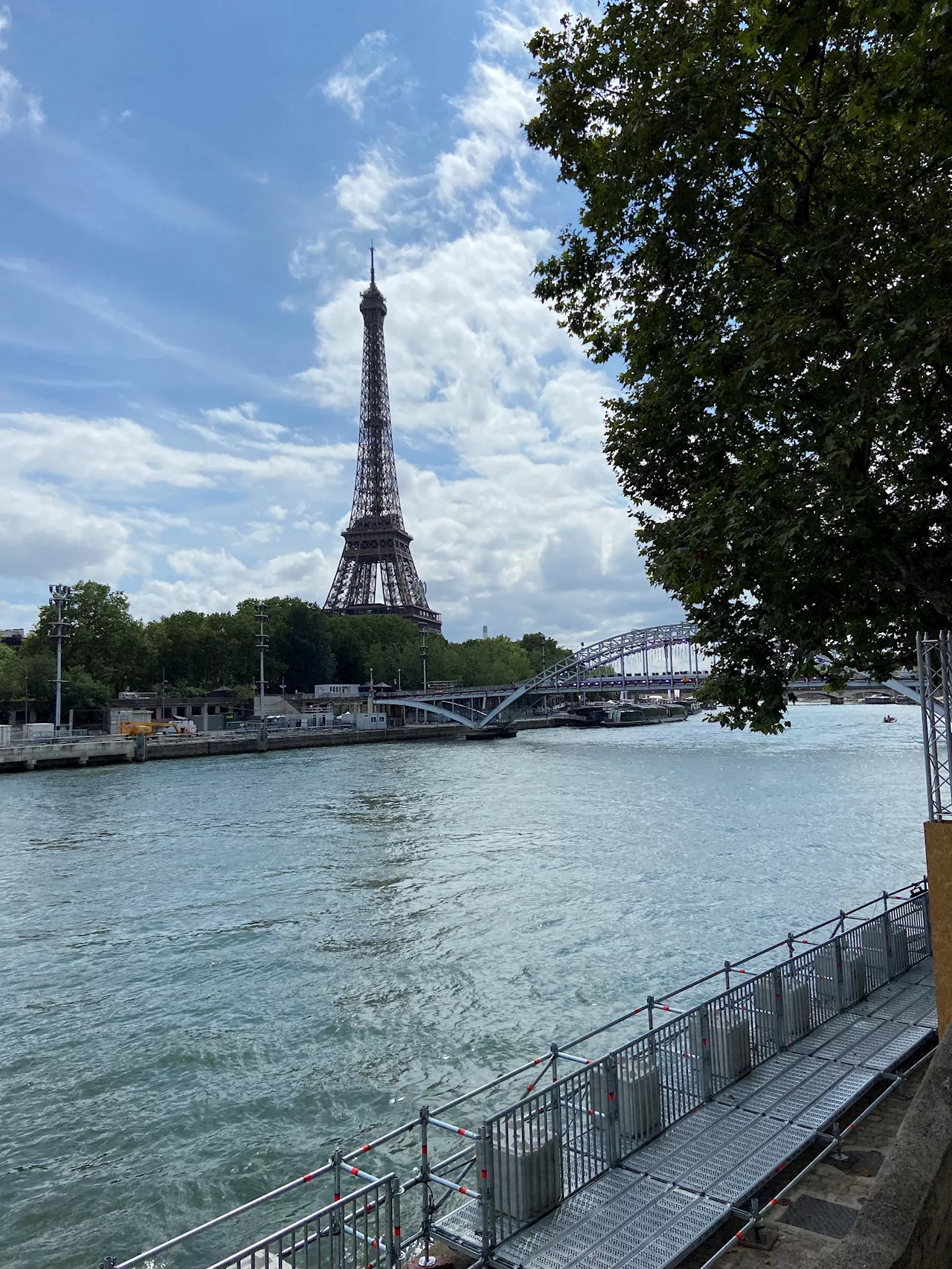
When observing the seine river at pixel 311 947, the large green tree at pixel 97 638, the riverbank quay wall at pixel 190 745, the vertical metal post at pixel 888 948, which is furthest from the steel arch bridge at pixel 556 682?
the vertical metal post at pixel 888 948

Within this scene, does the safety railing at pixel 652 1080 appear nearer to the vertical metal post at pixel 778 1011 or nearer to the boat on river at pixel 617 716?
the vertical metal post at pixel 778 1011

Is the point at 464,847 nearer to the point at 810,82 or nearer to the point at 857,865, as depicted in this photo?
the point at 857,865

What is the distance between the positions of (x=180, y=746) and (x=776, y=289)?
5528cm

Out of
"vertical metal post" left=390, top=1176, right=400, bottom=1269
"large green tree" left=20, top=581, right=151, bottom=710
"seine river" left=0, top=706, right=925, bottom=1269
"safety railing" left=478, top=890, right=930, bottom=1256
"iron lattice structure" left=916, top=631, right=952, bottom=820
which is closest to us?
"vertical metal post" left=390, top=1176, right=400, bottom=1269

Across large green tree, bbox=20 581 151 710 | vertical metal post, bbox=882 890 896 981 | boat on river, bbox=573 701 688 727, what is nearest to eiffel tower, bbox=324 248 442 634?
boat on river, bbox=573 701 688 727

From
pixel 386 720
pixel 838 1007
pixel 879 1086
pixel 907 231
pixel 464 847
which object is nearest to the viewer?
pixel 907 231

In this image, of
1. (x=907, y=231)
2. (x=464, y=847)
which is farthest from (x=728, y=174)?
(x=464, y=847)

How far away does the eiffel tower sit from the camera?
112 meters

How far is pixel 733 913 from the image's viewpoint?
16.5m

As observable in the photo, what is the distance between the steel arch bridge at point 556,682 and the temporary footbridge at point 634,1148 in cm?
6374

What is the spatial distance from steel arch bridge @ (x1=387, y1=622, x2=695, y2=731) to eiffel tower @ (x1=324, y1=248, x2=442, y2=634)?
29215mm

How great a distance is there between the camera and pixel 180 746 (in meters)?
56.8

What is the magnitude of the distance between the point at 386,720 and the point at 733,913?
66961 mm

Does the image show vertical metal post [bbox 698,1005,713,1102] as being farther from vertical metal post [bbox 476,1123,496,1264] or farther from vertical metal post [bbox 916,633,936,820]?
vertical metal post [bbox 916,633,936,820]
